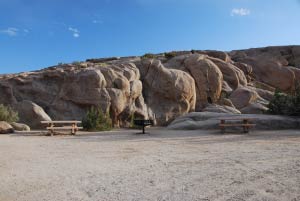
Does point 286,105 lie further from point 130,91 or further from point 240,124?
point 130,91

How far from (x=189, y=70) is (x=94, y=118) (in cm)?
1557

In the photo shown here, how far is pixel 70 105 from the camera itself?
24.8 metres

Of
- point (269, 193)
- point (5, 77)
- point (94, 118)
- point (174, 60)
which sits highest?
point (174, 60)

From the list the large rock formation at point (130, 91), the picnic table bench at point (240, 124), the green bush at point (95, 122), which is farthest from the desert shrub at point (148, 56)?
the picnic table bench at point (240, 124)

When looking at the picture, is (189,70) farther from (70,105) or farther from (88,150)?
(88,150)

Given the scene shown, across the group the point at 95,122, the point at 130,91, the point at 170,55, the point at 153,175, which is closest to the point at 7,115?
the point at 95,122

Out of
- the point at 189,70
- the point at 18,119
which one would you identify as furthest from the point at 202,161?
the point at 189,70

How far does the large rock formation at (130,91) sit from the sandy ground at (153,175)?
13997 millimetres

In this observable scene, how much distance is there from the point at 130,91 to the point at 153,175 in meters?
19.3

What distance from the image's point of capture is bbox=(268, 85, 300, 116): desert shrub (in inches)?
848

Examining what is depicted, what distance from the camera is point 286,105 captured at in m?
22.3

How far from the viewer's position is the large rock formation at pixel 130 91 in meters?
24.6

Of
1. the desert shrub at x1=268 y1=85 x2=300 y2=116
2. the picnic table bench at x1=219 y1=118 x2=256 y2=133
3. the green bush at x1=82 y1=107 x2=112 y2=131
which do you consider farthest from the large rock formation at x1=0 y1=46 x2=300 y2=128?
the picnic table bench at x1=219 y1=118 x2=256 y2=133

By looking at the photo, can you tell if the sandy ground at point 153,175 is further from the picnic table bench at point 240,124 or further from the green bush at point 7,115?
the green bush at point 7,115
